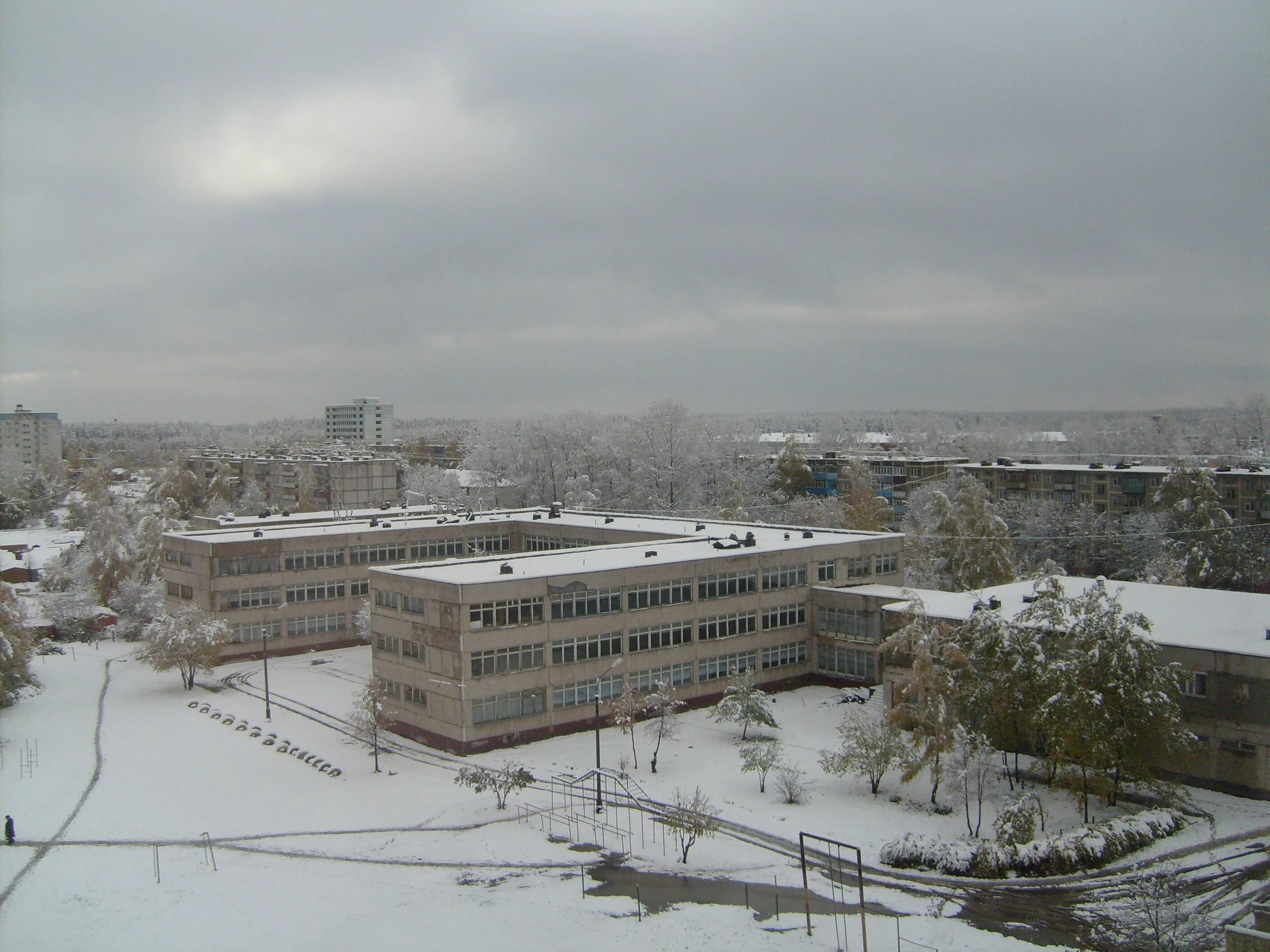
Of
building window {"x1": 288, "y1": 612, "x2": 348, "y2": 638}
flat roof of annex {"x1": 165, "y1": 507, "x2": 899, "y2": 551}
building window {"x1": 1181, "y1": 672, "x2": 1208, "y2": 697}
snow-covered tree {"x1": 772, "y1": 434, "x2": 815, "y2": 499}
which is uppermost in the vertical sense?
snow-covered tree {"x1": 772, "y1": 434, "x2": 815, "y2": 499}

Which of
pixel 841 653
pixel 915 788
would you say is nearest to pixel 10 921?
pixel 915 788

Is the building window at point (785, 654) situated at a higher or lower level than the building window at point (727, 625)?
lower

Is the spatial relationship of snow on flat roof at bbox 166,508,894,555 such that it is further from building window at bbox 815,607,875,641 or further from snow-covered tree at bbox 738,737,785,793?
snow-covered tree at bbox 738,737,785,793

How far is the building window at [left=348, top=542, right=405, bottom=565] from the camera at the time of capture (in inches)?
2630

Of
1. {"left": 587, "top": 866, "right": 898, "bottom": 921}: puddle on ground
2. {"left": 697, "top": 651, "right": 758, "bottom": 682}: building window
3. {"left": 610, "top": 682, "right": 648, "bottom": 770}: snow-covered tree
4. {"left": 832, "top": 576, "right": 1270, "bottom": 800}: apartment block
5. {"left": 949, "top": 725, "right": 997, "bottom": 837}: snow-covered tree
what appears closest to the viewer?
{"left": 587, "top": 866, "right": 898, "bottom": 921}: puddle on ground

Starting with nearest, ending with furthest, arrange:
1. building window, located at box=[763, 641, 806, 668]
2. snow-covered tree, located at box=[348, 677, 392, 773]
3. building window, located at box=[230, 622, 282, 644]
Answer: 1. snow-covered tree, located at box=[348, 677, 392, 773]
2. building window, located at box=[763, 641, 806, 668]
3. building window, located at box=[230, 622, 282, 644]

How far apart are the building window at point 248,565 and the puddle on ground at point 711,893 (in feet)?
135

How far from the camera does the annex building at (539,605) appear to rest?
4347cm

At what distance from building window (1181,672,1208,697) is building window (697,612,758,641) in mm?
21769

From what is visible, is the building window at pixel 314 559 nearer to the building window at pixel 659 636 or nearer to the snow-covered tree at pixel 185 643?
the snow-covered tree at pixel 185 643

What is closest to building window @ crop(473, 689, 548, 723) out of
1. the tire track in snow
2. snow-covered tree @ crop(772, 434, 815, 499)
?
the tire track in snow

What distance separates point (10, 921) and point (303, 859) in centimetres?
803

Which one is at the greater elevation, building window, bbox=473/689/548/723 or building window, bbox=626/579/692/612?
building window, bbox=626/579/692/612

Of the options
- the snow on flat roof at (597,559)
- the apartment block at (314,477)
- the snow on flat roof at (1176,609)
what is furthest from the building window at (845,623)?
the apartment block at (314,477)
